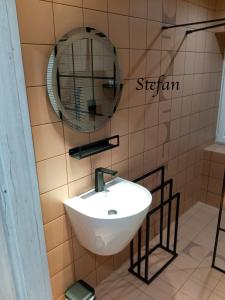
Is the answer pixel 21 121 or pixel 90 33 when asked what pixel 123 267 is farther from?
pixel 90 33

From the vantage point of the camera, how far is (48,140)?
3.99ft

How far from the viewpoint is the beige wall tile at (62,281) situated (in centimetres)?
145

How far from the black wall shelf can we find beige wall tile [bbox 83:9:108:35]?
2.02 ft

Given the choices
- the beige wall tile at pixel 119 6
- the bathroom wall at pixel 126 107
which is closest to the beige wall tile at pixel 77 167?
the bathroom wall at pixel 126 107

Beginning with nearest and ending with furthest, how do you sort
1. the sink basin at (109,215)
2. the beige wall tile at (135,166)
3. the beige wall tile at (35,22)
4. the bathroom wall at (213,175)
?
the beige wall tile at (35,22) → the sink basin at (109,215) → the beige wall tile at (135,166) → the bathroom wall at (213,175)

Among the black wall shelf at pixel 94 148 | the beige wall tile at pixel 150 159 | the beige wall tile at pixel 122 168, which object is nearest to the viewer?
the black wall shelf at pixel 94 148

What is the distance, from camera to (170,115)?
206cm

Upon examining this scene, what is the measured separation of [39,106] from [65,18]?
431mm

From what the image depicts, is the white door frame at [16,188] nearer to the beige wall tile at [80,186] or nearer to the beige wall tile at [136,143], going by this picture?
the beige wall tile at [80,186]

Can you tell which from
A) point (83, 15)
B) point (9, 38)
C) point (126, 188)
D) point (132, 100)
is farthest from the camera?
Result: point (132, 100)

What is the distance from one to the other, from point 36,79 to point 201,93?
1775 mm

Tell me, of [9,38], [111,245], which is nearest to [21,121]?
[9,38]

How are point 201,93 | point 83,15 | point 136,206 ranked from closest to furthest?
point 83,15 < point 136,206 < point 201,93

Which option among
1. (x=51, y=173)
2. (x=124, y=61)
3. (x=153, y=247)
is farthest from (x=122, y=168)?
(x=153, y=247)
